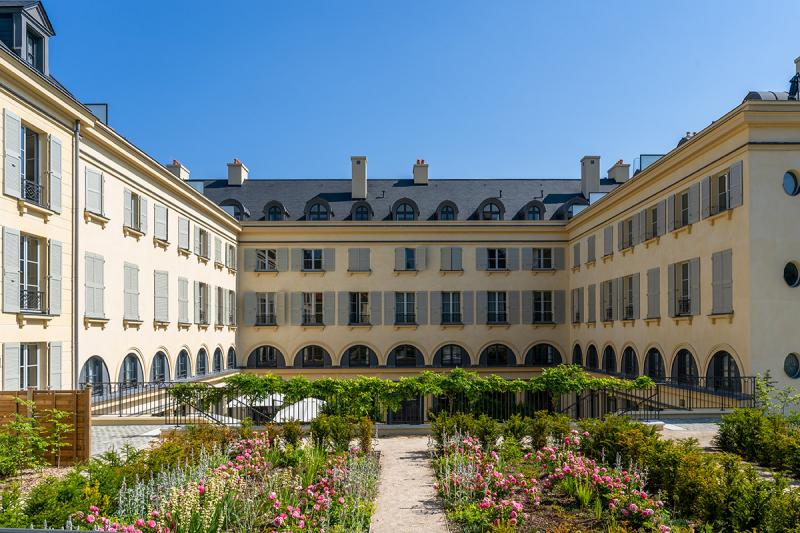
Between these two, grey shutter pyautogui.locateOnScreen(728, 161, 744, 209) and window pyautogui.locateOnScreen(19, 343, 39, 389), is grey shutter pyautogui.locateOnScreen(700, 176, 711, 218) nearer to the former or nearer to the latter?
grey shutter pyautogui.locateOnScreen(728, 161, 744, 209)

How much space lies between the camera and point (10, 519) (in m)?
7.23

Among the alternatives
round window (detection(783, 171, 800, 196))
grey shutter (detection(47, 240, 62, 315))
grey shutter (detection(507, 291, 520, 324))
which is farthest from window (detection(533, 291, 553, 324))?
grey shutter (detection(47, 240, 62, 315))

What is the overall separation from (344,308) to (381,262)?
3428 mm

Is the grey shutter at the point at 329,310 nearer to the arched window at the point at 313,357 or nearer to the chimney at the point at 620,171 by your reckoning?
the arched window at the point at 313,357

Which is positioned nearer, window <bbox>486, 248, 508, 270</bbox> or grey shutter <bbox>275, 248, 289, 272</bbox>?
grey shutter <bbox>275, 248, 289, 272</bbox>

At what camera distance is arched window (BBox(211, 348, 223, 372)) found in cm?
3166

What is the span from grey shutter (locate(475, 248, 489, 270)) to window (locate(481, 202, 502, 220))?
76.2 inches

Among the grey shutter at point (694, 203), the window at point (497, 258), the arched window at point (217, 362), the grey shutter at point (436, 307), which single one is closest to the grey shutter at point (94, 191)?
the arched window at point (217, 362)

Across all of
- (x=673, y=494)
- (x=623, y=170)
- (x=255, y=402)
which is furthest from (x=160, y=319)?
(x=623, y=170)

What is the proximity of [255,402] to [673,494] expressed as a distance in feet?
35.5

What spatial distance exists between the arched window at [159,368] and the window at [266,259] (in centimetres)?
1201

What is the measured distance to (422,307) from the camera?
121 ft

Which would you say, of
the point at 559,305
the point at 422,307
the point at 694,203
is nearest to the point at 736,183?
the point at 694,203

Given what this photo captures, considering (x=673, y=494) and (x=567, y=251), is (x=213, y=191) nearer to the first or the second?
(x=567, y=251)
